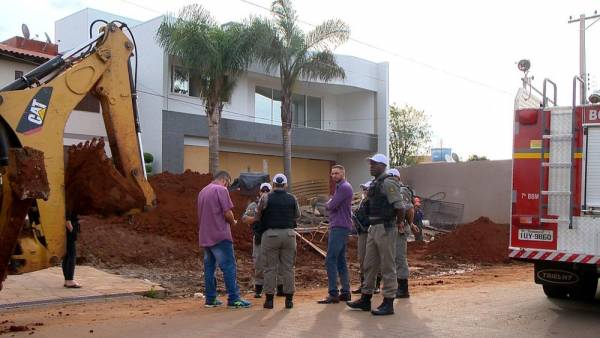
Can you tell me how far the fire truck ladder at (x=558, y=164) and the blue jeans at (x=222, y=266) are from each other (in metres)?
3.98

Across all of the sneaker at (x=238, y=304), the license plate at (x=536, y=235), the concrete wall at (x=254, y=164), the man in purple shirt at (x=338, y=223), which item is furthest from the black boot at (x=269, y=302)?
A: the concrete wall at (x=254, y=164)

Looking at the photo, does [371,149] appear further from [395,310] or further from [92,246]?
[395,310]

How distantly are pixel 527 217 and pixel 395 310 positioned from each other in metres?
2.05

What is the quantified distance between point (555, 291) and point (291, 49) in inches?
631

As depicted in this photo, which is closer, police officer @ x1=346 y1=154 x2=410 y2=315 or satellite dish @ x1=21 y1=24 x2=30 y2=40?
police officer @ x1=346 y1=154 x2=410 y2=315

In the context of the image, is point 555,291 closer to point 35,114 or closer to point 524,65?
point 524,65

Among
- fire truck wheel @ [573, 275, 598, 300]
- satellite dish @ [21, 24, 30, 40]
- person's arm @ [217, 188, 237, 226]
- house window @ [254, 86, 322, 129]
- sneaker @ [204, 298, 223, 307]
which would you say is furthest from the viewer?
house window @ [254, 86, 322, 129]

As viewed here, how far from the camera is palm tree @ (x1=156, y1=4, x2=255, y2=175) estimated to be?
21.3 metres

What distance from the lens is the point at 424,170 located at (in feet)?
92.9

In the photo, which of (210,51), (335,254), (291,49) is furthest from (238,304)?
(291,49)

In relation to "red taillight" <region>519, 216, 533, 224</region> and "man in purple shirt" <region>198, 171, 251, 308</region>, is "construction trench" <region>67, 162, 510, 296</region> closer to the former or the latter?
"man in purple shirt" <region>198, 171, 251, 308</region>

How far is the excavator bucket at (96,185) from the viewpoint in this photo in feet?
21.7

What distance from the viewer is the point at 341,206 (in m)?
8.86

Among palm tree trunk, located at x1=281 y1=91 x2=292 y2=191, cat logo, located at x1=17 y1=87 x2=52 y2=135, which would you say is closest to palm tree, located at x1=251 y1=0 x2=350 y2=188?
palm tree trunk, located at x1=281 y1=91 x2=292 y2=191
